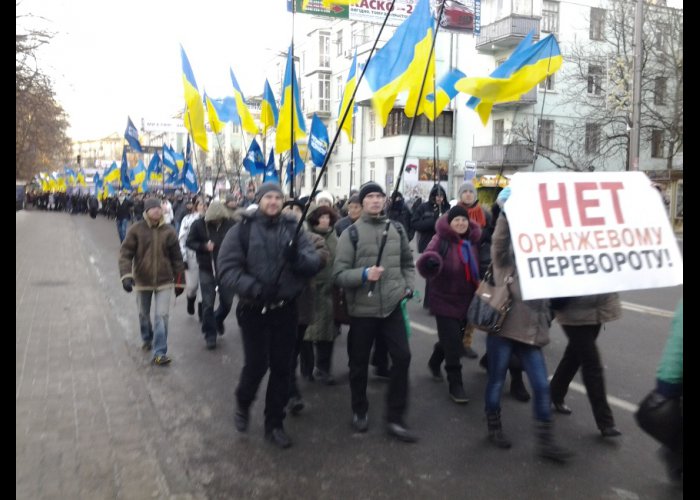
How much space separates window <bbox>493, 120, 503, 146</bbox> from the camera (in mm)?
36812

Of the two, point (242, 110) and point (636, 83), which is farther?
point (636, 83)

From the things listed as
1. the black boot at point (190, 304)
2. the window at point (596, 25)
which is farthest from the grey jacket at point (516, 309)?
the window at point (596, 25)

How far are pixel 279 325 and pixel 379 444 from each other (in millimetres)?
1127

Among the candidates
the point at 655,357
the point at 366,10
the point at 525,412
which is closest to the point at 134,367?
the point at 525,412

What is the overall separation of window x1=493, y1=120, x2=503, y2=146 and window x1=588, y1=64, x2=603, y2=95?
510 centimetres

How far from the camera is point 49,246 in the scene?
22406mm

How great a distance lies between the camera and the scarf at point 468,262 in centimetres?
567

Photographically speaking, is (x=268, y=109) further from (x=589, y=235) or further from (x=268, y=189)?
(x=589, y=235)

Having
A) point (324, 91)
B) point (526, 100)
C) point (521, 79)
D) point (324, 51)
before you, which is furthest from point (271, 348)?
point (324, 51)

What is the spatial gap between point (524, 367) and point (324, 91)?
Answer: 48.0m

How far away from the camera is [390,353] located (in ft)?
15.8

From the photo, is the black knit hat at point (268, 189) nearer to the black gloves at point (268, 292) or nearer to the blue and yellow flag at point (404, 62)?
the black gloves at point (268, 292)

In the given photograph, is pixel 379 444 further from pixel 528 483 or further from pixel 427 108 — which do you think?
pixel 427 108

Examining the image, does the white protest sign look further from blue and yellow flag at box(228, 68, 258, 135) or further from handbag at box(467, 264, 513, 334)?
blue and yellow flag at box(228, 68, 258, 135)
